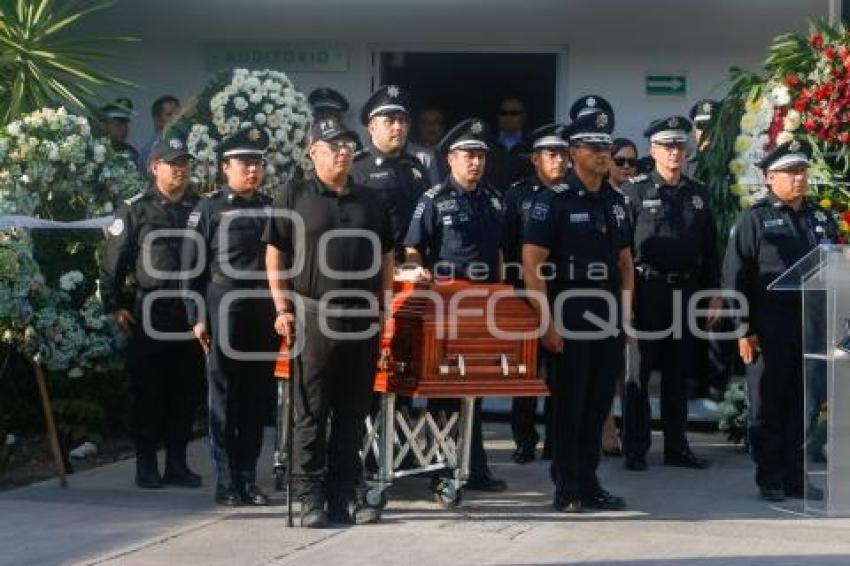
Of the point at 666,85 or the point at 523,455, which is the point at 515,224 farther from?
the point at 666,85

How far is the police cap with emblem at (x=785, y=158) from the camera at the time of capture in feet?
34.3

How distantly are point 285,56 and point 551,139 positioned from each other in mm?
4993

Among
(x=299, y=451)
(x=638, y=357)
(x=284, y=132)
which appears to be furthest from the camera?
(x=284, y=132)

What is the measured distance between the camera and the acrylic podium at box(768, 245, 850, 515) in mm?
9891

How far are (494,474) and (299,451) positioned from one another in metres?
2.11

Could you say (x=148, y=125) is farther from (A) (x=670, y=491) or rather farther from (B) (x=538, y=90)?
(A) (x=670, y=491)

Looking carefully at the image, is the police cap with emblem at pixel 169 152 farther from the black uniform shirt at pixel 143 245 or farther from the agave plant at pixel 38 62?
the agave plant at pixel 38 62

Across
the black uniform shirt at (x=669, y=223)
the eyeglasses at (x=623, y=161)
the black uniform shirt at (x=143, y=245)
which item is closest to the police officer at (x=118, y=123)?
the black uniform shirt at (x=143, y=245)

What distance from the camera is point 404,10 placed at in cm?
1553

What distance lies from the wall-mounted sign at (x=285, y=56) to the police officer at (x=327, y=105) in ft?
8.48

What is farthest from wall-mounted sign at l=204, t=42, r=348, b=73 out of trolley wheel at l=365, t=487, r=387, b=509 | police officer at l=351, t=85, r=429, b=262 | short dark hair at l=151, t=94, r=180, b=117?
trolley wheel at l=365, t=487, r=387, b=509

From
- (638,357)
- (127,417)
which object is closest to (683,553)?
(638,357)

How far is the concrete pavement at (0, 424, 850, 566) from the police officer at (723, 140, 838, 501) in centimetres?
30

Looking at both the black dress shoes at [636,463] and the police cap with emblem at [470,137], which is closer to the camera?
the police cap with emblem at [470,137]
